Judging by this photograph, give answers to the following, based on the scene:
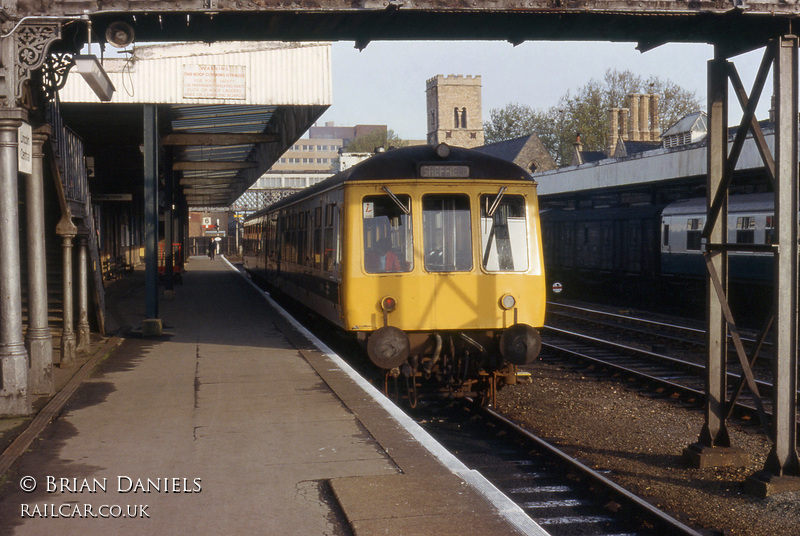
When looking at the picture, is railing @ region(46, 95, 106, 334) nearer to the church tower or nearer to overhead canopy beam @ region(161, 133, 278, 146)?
overhead canopy beam @ region(161, 133, 278, 146)

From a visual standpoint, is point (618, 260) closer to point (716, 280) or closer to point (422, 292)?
point (422, 292)

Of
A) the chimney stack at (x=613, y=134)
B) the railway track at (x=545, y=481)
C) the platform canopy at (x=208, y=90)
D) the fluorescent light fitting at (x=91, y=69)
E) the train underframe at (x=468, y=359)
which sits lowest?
the railway track at (x=545, y=481)

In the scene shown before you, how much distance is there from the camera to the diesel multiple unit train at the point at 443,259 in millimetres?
9359

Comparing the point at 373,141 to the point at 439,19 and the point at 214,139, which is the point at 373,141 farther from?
the point at 439,19

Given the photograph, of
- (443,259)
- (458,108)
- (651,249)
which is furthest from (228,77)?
(458,108)

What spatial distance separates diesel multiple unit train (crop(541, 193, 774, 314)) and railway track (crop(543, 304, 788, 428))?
108 inches

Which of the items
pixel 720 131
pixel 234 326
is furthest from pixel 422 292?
pixel 234 326

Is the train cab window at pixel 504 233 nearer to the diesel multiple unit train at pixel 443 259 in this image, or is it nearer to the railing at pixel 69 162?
the diesel multiple unit train at pixel 443 259

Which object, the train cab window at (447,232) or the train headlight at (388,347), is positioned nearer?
the train headlight at (388,347)

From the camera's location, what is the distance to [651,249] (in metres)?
22.8

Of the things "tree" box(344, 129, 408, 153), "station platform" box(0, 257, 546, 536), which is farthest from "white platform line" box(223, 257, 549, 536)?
"tree" box(344, 129, 408, 153)

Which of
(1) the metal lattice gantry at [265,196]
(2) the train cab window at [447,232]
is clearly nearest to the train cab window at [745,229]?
(2) the train cab window at [447,232]

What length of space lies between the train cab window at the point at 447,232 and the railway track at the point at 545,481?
1682 millimetres

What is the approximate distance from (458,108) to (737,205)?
7296 cm
